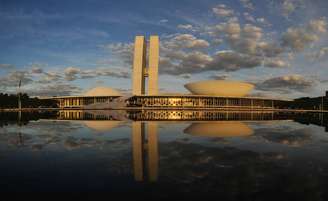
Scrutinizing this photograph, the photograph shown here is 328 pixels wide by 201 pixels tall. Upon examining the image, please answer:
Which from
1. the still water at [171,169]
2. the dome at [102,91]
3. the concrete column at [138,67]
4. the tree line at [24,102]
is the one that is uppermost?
the concrete column at [138,67]

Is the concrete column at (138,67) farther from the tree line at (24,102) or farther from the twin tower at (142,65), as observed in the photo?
the tree line at (24,102)

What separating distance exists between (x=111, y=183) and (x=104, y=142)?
22.4 ft

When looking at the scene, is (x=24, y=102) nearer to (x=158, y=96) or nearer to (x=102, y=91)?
(x=102, y=91)

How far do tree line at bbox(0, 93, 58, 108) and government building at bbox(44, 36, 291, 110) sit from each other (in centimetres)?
552

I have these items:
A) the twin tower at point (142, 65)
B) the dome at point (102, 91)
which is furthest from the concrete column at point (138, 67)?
the dome at point (102, 91)

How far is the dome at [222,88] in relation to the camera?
→ 314ft

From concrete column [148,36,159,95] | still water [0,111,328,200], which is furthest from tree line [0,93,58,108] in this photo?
still water [0,111,328,200]

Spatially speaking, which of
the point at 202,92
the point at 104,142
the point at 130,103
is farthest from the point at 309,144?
the point at 202,92

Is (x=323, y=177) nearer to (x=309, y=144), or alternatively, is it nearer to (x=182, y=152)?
(x=182, y=152)

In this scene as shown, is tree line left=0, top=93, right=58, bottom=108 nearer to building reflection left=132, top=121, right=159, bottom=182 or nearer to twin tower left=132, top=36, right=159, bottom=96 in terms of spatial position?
twin tower left=132, top=36, right=159, bottom=96

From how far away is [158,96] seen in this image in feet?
288

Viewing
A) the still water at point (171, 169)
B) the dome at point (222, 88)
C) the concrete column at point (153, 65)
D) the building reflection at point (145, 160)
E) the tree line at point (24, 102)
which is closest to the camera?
the still water at point (171, 169)

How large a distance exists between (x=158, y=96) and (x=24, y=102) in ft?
154

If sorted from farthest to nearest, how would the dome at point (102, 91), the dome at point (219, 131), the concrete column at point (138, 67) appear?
the dome at point (102, 91) < the concrete column at point (138, 67) < the dome at point (219, 131)
